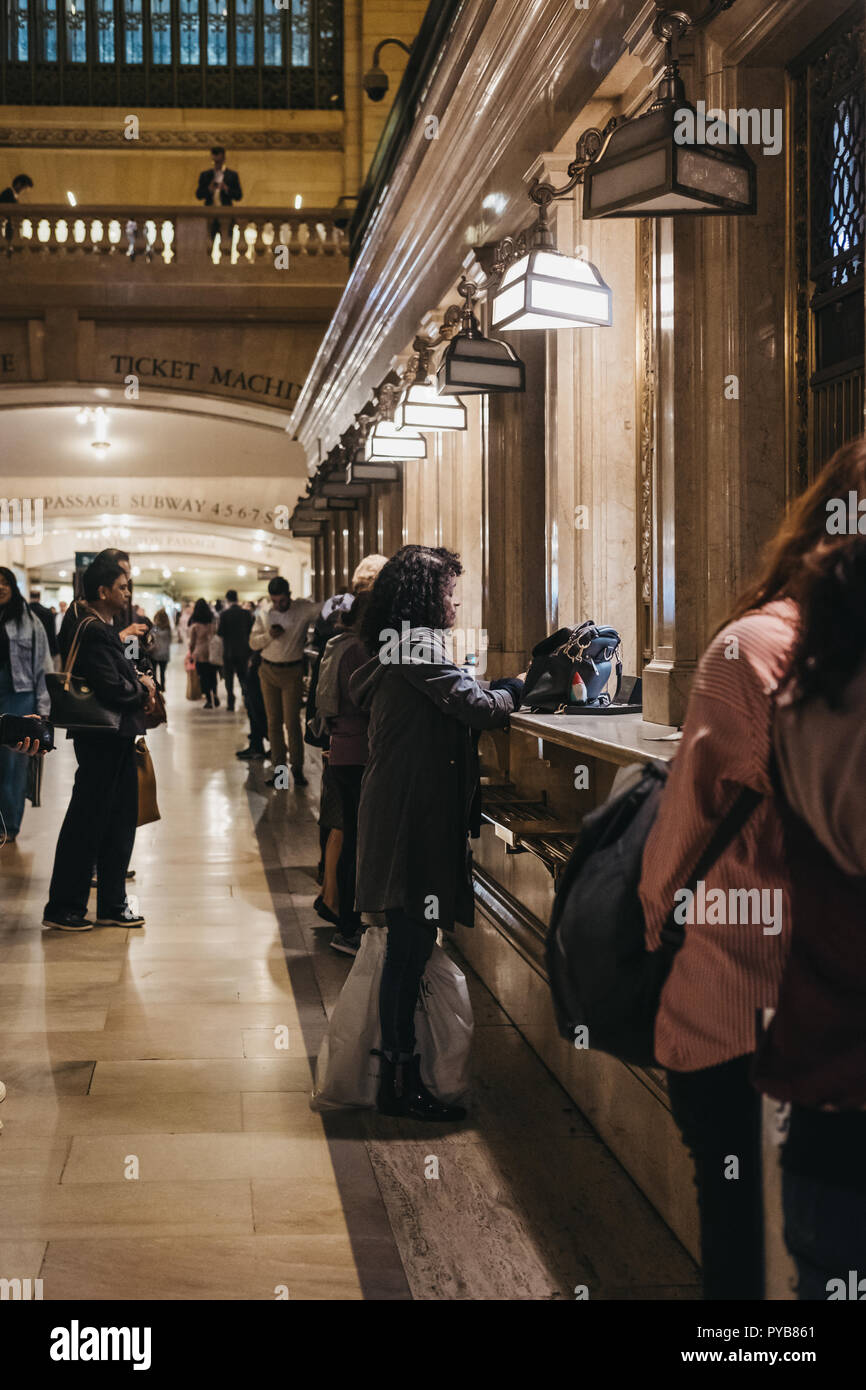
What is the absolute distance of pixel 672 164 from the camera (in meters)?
3.51

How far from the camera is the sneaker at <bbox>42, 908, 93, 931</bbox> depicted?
6.92 metres

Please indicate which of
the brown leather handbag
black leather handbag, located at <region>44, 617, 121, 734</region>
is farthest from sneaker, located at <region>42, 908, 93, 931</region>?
black leather handbag, located at <region>44, 617, 121, 734</region>

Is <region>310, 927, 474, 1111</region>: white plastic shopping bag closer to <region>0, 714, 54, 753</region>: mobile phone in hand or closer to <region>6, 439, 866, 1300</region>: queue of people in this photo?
<region>0, 714, 54, 753</region>: mobile phone in hand

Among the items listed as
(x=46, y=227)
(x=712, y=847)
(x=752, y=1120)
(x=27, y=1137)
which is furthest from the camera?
(x=46, y=227)

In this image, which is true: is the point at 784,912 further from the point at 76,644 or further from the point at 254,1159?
the point at 76,644

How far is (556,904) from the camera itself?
2.09m

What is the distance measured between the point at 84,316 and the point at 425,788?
1299cm

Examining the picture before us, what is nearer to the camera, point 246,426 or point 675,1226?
point 675,1226

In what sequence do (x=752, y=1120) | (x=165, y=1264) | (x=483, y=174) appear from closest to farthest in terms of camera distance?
(x=752, y=1120), (x=165, y=1264), (x=483, y=174)

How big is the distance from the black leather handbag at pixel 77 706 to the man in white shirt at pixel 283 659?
569 cm

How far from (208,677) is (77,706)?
17.7 m

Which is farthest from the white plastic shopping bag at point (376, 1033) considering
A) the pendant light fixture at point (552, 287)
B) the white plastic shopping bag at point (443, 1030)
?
the pendant light fixture at point (552, 287)
